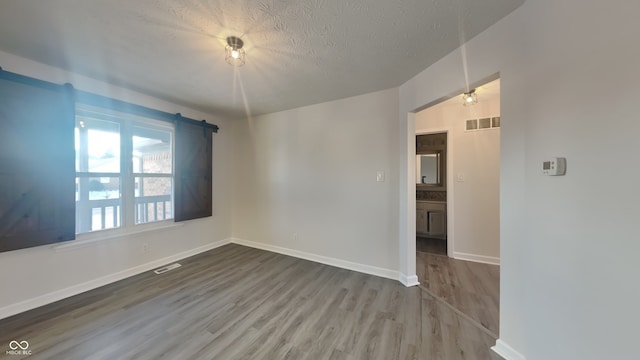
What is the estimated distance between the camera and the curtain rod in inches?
85.0

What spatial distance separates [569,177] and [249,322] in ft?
8.32

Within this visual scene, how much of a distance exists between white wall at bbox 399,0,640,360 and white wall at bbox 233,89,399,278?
1.40 m

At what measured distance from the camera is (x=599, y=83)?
1043 millimetres

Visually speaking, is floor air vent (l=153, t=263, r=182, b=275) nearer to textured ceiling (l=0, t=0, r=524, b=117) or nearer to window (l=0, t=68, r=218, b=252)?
window (l=0, t=68, r=218, b=252)

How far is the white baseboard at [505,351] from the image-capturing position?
5.17 ft

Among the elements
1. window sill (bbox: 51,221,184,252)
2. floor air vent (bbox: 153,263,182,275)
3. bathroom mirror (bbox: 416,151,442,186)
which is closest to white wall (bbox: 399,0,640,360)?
bathroom mirror (bbox: 416,151,442,186)

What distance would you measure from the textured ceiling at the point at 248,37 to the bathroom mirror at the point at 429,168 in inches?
103

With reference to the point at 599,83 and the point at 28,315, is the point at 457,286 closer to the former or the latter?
the point at 599,83

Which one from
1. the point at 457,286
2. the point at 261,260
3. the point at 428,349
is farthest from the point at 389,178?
the point at 261,260

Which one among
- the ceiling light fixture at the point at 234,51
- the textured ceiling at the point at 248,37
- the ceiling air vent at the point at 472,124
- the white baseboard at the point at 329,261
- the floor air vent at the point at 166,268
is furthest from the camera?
the ceiling air vent at the point at 472,124

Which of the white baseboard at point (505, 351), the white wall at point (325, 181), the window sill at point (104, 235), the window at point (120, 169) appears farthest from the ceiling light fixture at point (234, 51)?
the white baseboard at point (505, 351)

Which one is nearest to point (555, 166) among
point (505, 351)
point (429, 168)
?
point (505, 351)

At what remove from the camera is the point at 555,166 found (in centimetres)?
126

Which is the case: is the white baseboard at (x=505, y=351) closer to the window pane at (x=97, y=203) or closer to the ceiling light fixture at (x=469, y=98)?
the ceiling light fixture at (x=469, y=98)
